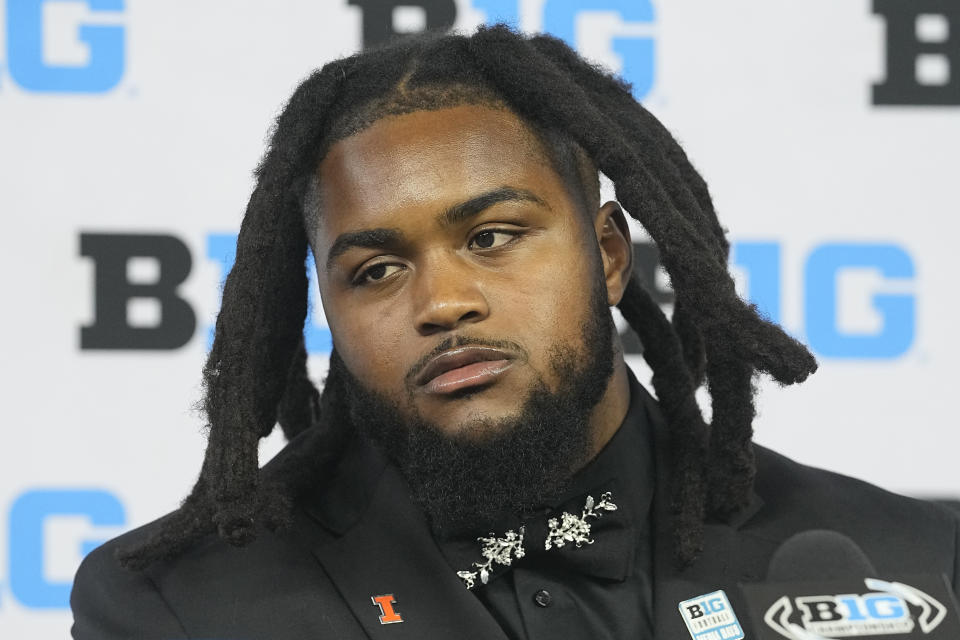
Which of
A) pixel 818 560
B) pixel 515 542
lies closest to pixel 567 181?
pixel 515 542

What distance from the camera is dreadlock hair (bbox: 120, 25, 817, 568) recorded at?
7.12 feet

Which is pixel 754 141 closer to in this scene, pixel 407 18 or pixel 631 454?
pixel 407 18

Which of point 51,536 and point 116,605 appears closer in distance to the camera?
point 116,605

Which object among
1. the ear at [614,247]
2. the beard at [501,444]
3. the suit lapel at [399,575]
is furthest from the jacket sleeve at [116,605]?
the ear at [614,247]

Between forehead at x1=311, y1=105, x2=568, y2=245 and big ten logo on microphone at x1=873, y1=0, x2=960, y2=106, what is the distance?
153 centimetres

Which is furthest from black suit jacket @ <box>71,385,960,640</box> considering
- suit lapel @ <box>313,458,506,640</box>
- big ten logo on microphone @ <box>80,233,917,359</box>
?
big ten logo on microphone @ <box>80,233,917,359</box>

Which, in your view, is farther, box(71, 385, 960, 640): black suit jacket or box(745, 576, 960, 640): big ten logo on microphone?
box(71, 385, 960, 640): black suit jacket

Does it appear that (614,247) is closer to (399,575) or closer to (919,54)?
(399,575)

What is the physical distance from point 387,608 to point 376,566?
0.10m

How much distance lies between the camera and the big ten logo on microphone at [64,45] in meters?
3.27

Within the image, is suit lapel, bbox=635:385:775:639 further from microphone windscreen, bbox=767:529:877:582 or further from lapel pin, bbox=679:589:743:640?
microphone windscreen, bbox=767:529:877:582

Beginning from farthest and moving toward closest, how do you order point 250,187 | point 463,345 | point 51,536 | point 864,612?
point 250,187 → point 51,536 → point 463,345 → point 864,612

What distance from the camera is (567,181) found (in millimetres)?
2303

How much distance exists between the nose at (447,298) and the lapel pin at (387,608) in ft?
1.51
